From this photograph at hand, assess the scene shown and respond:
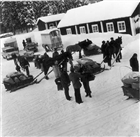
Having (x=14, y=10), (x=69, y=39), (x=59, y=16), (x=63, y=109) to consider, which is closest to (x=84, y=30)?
(x=69, y=39)

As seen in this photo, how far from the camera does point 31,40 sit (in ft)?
116

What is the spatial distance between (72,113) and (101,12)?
23356mm

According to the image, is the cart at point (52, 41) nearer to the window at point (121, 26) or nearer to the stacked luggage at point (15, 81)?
the window at point (121, 26)

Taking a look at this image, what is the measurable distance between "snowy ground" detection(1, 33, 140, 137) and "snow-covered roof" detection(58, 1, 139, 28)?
1556 cm

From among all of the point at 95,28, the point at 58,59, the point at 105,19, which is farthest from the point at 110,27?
the point at 58,59

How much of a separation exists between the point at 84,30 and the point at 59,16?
12593mm

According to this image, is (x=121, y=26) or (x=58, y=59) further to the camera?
(x=121, y=26)

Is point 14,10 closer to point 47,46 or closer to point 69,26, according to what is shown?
point 69,26

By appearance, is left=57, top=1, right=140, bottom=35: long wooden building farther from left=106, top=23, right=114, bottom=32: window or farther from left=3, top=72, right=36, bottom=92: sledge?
left=3, top=72, right=36, bottom=92: sledge

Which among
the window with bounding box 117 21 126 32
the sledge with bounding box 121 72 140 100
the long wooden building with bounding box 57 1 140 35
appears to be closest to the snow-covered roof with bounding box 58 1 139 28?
the long wooden building with bounding box 57 1 140 35

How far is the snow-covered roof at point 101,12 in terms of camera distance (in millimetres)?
28016

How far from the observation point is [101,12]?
101 ft

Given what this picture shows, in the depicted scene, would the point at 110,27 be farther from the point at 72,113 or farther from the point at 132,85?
the point at 72,113

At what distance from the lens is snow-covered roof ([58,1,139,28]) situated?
2802 centimetres
